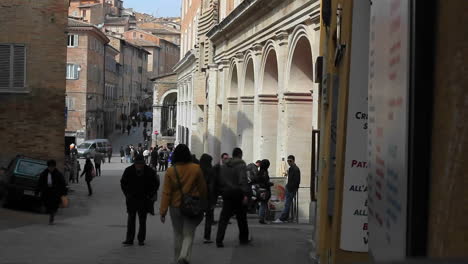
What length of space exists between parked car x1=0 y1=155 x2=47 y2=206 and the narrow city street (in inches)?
19.2

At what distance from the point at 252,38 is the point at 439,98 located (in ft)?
89.5

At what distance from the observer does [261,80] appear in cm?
2803

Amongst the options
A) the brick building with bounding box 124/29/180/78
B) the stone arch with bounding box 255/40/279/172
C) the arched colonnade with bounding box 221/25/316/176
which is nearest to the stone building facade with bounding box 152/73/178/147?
the brick building with bounding box 124/29/180/78

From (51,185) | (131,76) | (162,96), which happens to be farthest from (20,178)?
(131,76)

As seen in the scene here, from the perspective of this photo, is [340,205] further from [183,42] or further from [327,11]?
[183,42]

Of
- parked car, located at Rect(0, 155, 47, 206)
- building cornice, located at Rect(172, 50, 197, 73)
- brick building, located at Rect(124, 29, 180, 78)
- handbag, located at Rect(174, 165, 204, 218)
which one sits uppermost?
brick building, located at Rect(124, 29, 180, 78)

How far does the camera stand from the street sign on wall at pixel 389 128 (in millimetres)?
3074

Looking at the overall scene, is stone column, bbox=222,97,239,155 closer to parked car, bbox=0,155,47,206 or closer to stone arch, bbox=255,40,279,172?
stone arch, bbox=255,40,279,172

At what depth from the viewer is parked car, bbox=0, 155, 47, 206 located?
70.1 feet

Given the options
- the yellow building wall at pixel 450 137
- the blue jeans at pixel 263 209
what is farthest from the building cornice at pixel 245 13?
the yellow building wall at pixel 450 137

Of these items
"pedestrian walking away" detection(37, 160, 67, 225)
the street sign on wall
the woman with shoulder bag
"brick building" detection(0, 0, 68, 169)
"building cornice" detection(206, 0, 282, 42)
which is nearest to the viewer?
the street sign on wall

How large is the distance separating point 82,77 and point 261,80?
49.0 metres

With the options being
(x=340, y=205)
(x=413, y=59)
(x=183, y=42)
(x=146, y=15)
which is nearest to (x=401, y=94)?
(x=413, y=59)

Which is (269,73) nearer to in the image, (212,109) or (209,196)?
(212,109)
